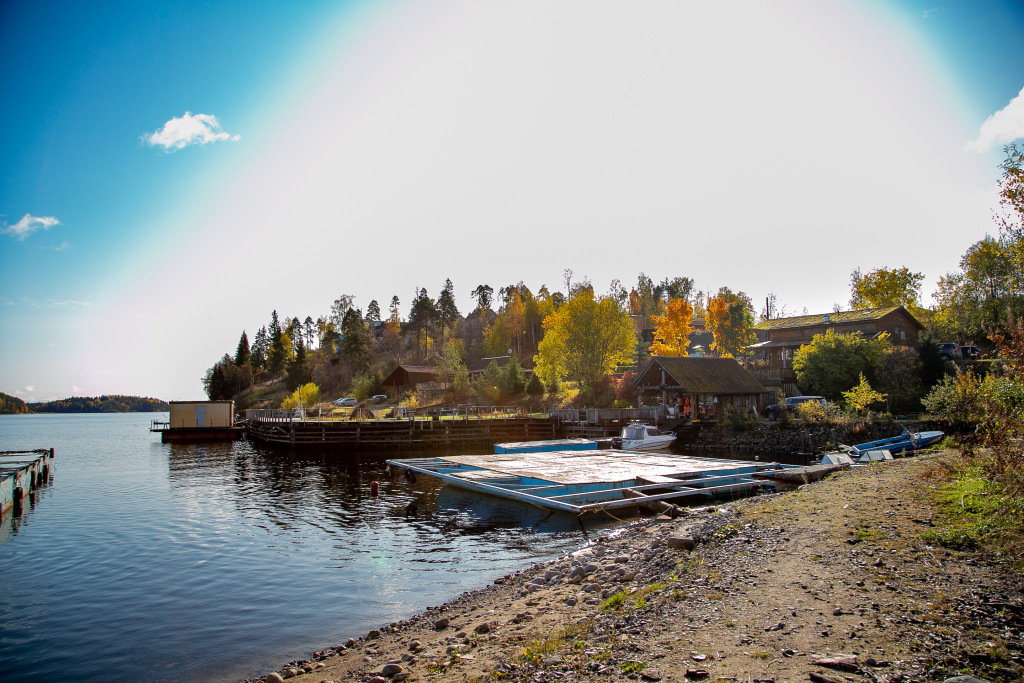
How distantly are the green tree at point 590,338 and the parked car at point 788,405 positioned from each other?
18.3 m

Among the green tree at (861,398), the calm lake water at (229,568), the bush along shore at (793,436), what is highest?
the green tree at (861,398)

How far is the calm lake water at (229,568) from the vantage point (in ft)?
37.6

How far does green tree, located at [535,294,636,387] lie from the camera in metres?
62.2

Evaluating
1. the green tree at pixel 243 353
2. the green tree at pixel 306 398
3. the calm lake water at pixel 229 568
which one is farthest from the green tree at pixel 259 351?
the calm lake water at pixel 229 568

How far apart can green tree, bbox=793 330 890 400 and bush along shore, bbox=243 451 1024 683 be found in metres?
39.3

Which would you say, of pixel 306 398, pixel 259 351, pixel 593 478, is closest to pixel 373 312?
pixel 259 351

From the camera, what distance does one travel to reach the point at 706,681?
249 inches

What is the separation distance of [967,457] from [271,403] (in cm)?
10277

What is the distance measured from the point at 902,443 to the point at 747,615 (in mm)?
28625

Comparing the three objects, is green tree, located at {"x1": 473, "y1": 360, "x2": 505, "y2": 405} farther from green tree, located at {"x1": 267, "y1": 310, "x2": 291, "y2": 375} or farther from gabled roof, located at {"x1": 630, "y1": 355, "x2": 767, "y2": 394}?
green tree, located at {"x1": 267, "y1": 310, "x2": 291, "y2": 375}

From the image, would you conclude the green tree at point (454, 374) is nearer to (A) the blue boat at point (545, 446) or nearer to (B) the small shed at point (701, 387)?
(B) the small shed at point (701, 387)

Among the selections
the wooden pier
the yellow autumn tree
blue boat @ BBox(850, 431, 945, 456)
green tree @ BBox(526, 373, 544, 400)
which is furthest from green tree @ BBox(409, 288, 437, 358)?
blue boat @ BBox(850, 431, 945, 456)

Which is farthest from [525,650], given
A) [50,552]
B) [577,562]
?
[50,552]

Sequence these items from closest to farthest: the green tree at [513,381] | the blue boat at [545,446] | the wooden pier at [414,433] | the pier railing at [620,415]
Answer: the blue boat at [545,446], the pier railing at [620,415], the wooden pier at [414,433], the green tree at [513,381]
